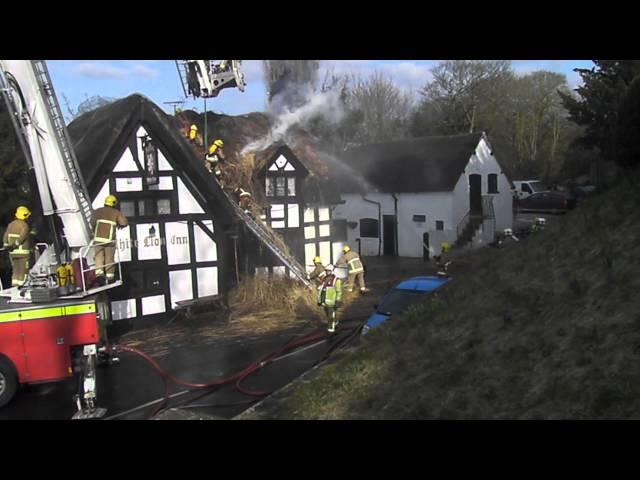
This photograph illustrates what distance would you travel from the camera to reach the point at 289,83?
22.9m

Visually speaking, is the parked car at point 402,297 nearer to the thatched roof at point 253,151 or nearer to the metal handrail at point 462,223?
the thatched roof at point 253,151

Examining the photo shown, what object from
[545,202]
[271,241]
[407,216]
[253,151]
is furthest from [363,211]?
[545,202]

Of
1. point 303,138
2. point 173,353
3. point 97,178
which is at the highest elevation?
point 303,138

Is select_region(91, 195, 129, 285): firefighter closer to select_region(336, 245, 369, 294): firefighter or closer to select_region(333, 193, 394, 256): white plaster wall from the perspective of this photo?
select_region(336, 245, 369, 294): firefighter

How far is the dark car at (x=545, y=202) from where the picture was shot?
100ft

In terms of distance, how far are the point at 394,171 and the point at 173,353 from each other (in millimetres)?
16504

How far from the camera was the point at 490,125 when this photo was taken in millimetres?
33156

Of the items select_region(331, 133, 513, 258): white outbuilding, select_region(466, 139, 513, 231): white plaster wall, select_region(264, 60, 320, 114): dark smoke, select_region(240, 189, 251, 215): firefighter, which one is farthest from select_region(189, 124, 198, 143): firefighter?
select_region(466, 139, 513, 231): white plaster wall

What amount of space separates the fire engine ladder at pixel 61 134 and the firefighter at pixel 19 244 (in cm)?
89

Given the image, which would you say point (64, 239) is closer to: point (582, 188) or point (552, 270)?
point (552, 270)

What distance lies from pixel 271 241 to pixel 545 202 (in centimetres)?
1989

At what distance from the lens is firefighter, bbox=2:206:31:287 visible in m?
9.63
